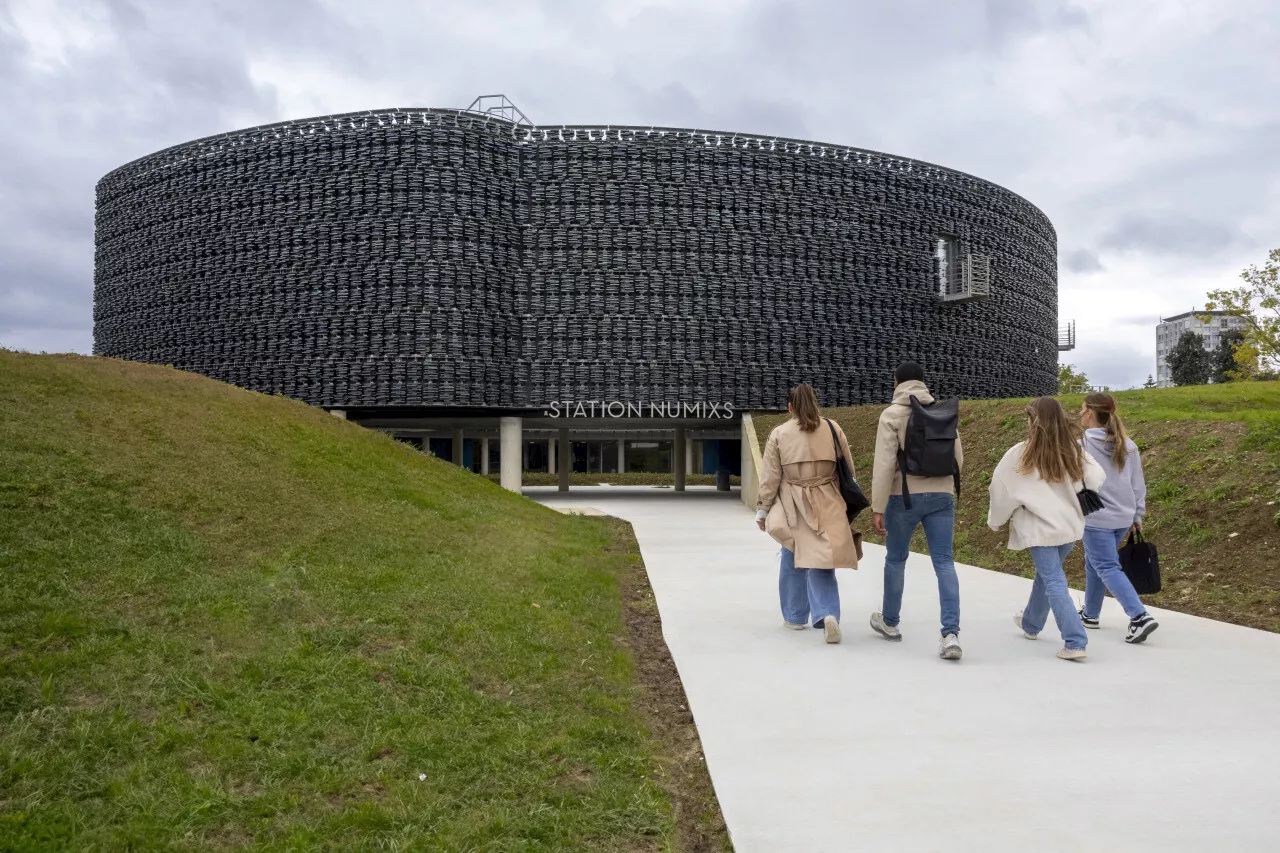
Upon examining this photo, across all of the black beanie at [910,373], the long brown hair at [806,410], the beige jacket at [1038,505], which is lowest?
the beige jacket at [1038,505]

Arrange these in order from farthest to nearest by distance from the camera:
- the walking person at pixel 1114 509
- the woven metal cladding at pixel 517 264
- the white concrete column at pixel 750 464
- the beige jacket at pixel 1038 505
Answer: the woven metal cladding at pixel 517 264 → the white concrete column at pixel 750 464 → the walking person at pixel 1114 509 → the beige jacket at pixel 1038 505

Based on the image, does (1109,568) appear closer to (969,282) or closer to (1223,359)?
(969,282)

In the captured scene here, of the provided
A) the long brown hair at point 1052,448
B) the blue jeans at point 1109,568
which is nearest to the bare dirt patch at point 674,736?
the long brown hair at point 1052,448

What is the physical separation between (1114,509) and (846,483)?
6.31 feet

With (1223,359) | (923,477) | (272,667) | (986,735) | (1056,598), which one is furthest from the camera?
(1223,359)

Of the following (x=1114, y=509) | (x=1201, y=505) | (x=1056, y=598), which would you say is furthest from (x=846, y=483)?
(x=1201, y=505)

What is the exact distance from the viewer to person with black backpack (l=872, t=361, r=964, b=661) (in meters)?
5.71

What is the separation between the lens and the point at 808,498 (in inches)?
245

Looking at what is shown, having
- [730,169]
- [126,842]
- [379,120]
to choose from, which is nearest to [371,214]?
[379,120]

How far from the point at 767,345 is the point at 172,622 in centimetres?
2578

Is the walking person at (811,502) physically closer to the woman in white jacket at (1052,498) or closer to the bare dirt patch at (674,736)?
the woman in white jacket at (1052,498)

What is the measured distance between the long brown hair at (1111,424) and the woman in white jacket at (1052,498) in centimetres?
45

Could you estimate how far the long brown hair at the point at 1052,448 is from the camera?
5738 mm

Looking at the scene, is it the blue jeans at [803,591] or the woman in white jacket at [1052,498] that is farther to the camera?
the blue jeans at [803,591]
